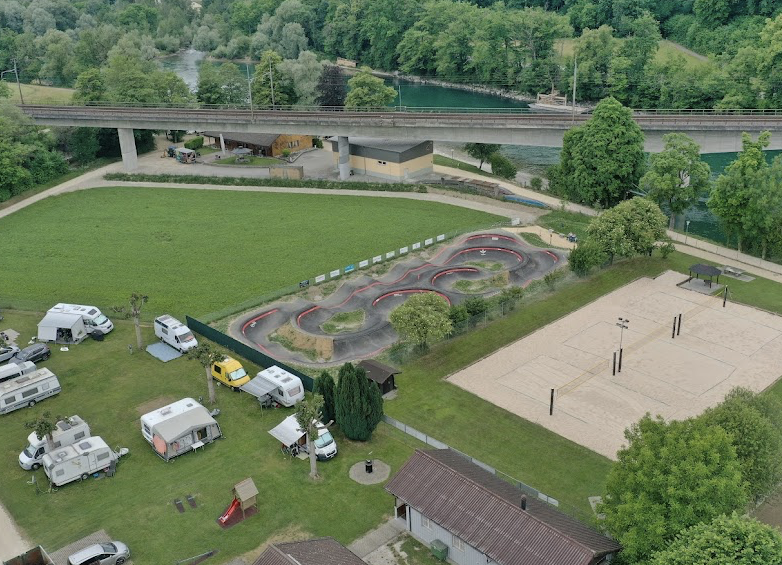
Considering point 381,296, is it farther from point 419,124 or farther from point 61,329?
point 419,124

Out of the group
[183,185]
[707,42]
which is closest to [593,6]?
[707,42]

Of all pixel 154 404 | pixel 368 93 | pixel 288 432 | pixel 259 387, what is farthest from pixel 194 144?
pixel 288 432

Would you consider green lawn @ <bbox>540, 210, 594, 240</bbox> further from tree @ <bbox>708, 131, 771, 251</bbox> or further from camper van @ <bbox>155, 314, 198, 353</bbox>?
camper van @ <bbox>155, 314, 198, 353</bbox>

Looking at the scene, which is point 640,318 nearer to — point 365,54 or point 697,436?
point 697,436

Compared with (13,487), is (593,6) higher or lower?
higher

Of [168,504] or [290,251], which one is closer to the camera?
[168,504]

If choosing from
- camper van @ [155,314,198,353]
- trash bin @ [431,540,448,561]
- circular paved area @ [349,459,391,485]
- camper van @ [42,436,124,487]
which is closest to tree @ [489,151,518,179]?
camper van @ [155,314,198,353]
